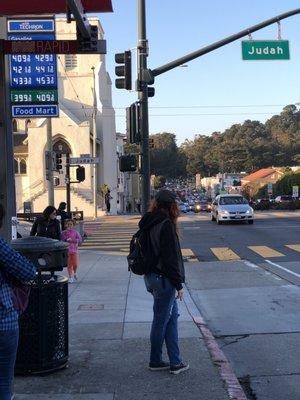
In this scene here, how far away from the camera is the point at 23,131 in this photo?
2330 inches

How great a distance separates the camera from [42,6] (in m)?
6.50

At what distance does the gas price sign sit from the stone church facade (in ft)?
118

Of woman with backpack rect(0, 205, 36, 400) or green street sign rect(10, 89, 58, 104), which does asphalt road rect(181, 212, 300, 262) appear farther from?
woman with backpack rect(0, 205, 36, 400)

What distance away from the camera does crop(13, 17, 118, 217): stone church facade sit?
5251 cm

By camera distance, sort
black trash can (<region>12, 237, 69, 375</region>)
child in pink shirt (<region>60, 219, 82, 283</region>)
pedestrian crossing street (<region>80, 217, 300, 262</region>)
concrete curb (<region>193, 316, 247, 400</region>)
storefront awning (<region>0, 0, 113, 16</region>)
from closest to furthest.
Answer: concrete curb (<region>193, 316, 247, 400</region>), black trash can (<region>12, 237, 69, 375</region>), storefront awning (<region>0, 0, 113, 16</region>), child in pink shirt (<region>60, 219, 82, 283</region>), pedestrian crossing street (<region>80, 217, 300, 262</region>)

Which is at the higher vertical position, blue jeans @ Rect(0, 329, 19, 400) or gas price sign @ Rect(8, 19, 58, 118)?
gas price sign @ Rect(8, 19, 58, 118)

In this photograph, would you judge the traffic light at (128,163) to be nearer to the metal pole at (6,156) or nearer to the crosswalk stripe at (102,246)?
the metal pole at (6,156)

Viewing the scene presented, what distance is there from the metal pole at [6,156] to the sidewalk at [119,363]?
1.70 m

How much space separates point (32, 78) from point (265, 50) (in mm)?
6597

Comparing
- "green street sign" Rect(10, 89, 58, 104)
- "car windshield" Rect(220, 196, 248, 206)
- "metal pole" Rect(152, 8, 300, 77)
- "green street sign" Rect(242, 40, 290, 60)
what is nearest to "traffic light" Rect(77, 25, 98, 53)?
"green street sign" Rect(10, 89, 58, 104)

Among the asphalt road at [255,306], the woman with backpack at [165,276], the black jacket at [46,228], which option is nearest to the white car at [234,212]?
the asphalt road at [255,306]

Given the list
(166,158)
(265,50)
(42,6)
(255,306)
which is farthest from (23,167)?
(166,158)

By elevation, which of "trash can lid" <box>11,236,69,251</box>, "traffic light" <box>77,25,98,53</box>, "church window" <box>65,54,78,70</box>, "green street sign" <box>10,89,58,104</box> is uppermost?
"church window" <box>65,54,78,70</box>

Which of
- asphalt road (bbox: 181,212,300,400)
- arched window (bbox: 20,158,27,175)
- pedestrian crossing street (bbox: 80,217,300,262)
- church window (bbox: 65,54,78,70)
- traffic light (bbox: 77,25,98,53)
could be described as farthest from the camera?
church window (bbox: 65,54,78,70)
